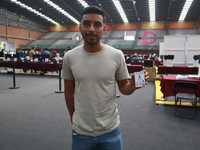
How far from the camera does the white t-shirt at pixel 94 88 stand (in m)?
0.99

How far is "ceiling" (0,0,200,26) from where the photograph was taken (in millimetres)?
20406

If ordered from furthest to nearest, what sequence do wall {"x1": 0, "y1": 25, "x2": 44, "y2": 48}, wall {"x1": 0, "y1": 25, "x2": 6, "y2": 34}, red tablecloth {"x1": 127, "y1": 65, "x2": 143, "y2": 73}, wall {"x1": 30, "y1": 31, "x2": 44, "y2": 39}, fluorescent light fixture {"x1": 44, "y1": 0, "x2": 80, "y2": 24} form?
wall {"x1": 30, "y1": 31, "x2": 44, "y2": 39}
wall {"x1": 0, "y1": 25, "x2": 44, "y2": 48}
wall {"x1": 0, "y1": 25, "x2": 6, "y2": 34}
fluorescent light fixture {"x1": 44, "y1": 0, "x2": 80, "y2": 24}
red tablecloth {"x1": 127, "y1": 65, "x2": 143, "y2": 73}

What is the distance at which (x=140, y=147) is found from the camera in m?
2.24

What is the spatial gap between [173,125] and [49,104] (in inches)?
110

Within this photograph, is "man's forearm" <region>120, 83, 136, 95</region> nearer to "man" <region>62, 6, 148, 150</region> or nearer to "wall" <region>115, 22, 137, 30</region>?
"man" <region>62, 6, 148, 150</region>

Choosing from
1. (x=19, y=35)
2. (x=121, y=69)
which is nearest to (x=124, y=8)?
(x=19, y=35)

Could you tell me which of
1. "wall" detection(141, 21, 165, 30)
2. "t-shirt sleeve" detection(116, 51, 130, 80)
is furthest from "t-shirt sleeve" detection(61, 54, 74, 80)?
"wall" detection(141, 21, 165, 30)

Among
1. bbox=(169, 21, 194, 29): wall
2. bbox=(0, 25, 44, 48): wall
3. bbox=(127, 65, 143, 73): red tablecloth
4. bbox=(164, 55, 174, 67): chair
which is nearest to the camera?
bbox=(164, 55, 174, 67): chair

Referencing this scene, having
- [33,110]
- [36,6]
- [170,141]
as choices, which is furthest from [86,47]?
[36,6]

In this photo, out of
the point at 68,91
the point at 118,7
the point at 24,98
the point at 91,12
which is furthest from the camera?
the point at 118,7

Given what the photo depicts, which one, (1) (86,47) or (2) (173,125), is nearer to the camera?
(1) (86,47)

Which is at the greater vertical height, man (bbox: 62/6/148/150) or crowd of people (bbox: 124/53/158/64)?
crowd of people (bbox: 124/53/158/64)

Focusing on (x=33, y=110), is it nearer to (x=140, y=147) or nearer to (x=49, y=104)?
(x=49, y=104)

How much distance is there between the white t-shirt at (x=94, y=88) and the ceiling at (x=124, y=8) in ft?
69.4
